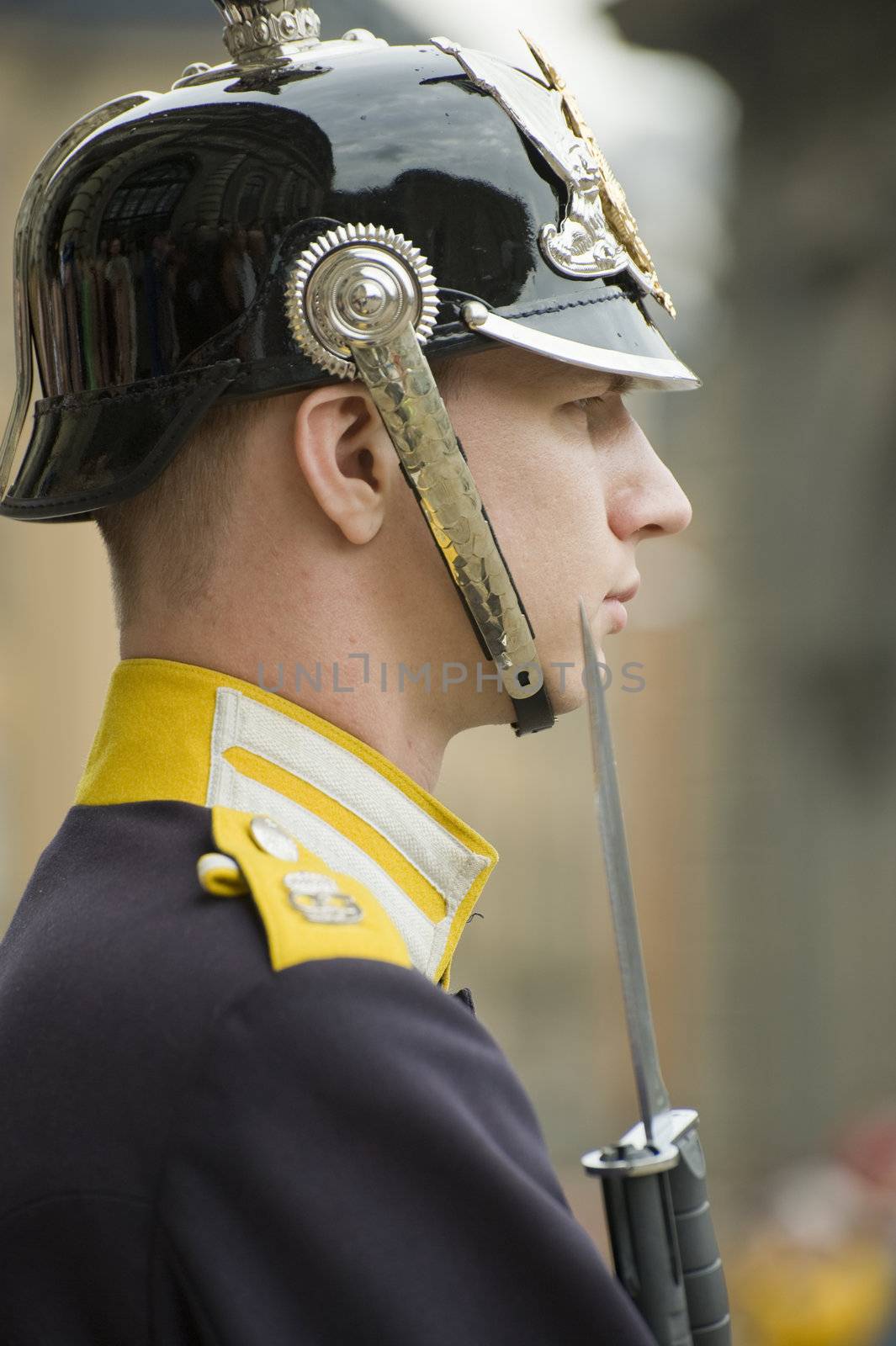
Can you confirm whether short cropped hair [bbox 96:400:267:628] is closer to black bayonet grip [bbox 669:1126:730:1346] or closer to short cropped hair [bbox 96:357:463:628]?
short cropped hair [bbox 96:357:463:628]

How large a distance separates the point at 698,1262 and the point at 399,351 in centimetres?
101

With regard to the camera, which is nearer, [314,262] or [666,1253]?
[666,1253]

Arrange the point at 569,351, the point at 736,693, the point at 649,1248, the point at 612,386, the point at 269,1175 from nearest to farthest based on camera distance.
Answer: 1. the point at 269,1175
2. the point at 649,1248
3. the point at 569,351
4. the point at 612,386
5. the point at 736,693

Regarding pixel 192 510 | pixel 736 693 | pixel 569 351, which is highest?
pixel 569 351

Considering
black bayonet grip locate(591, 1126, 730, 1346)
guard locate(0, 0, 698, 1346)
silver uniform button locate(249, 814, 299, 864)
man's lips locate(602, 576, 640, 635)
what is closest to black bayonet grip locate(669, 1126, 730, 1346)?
black bayonet grip locate(591, 1126, 730, 1346)

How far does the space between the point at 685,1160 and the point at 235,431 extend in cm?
92

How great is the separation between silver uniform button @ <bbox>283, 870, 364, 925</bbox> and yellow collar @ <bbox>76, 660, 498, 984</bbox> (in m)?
0.13

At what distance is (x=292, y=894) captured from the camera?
60.2 inches

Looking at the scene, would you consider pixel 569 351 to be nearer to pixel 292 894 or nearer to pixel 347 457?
pixel 347 457

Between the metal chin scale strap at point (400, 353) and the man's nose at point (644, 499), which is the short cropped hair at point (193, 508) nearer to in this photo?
the metal chin scale strap at point (400, 353)

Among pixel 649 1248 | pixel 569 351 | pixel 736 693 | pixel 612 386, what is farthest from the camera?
pixel 736 693

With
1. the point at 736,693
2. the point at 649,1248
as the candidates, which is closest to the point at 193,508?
the point at 649,1248

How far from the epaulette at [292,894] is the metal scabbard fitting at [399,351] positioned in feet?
1.33

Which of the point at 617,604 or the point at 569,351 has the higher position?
the point at 569,351
